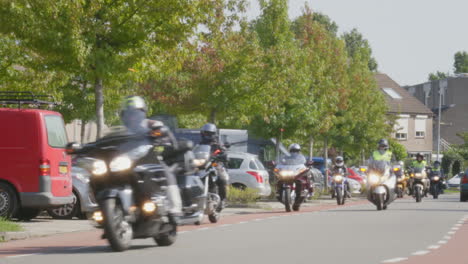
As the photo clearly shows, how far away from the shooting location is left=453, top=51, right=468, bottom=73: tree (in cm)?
13638

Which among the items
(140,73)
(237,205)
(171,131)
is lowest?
(237,205)

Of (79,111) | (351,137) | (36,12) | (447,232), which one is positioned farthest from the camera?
(351,137)

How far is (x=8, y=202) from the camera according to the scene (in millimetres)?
17453

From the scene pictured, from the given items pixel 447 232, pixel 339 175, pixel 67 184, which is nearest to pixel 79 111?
pixel 339 175

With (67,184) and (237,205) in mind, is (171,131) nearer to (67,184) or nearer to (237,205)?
(67,184)

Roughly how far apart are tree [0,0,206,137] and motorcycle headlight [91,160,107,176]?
957 cm

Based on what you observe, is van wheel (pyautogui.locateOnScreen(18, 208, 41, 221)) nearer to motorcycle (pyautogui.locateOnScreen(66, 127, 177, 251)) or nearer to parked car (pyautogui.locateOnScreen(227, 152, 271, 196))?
motorcycle (pyautogui.locateOnScreen(66, 127, 177, 251))

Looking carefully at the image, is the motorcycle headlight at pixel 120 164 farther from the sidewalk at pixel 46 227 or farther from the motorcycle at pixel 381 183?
the motorcycle at pixel 381 183

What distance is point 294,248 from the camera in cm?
1275

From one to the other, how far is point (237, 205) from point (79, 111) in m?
16.6

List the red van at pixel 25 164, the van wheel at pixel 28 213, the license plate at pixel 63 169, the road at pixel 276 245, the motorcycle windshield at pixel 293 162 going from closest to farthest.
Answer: the road at pixel 276 245
the red van at pixel 25 164
the license plate at pixel 63 169
the van wheel at pixel 28 213
the motorcycle windshield at pixel 293 162

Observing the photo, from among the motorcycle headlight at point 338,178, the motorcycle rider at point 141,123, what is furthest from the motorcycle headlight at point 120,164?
the motorcycle headlight at point 338,178

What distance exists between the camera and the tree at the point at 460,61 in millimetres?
136375

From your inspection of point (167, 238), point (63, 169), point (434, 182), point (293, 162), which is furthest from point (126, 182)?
point (434, 182)
